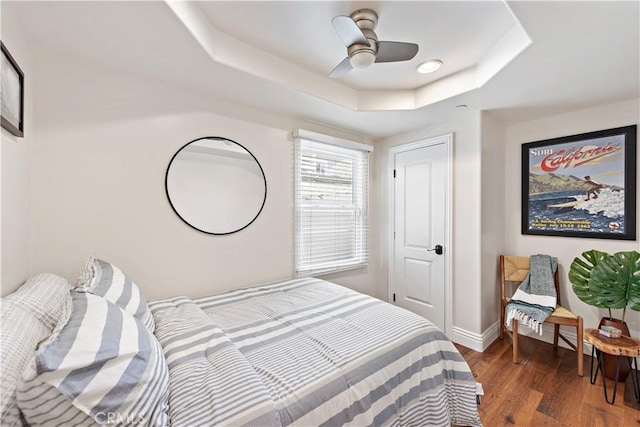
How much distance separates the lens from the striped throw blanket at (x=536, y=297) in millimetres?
2271

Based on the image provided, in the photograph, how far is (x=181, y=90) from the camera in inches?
81.0

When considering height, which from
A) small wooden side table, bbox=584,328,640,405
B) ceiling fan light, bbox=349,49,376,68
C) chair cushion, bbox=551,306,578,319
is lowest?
small wooden side table, bbox=584,328,640,405

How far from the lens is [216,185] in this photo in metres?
2.20

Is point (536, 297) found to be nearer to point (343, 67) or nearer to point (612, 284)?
point (612, 284)

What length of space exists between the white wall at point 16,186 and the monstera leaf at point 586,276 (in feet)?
12.1

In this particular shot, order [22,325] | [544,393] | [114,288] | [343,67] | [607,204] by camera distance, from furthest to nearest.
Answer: [607,204] < [544,393] < [343,67] < [114,288] < [22,325]

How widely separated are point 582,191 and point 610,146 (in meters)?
0.43

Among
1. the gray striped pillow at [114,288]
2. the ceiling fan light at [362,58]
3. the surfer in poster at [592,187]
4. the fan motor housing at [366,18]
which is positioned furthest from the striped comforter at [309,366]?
the surfer in poster at [592,187]

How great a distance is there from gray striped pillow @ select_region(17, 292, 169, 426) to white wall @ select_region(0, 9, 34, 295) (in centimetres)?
67

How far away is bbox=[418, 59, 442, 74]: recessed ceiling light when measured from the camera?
79.9 inches

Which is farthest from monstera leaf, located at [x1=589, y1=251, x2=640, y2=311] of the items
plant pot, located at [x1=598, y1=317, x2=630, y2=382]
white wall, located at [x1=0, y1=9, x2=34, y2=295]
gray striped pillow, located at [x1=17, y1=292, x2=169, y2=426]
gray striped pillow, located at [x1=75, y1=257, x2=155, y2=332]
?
white wall, located at [x1=0, y1=9, x2=34, y2=295]

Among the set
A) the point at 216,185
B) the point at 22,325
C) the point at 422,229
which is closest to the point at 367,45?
the point at 216,185

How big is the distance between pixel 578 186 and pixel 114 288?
12.5 feet

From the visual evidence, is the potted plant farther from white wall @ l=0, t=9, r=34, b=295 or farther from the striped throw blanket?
white wall @ l=0, t=9, r=34, b=295
